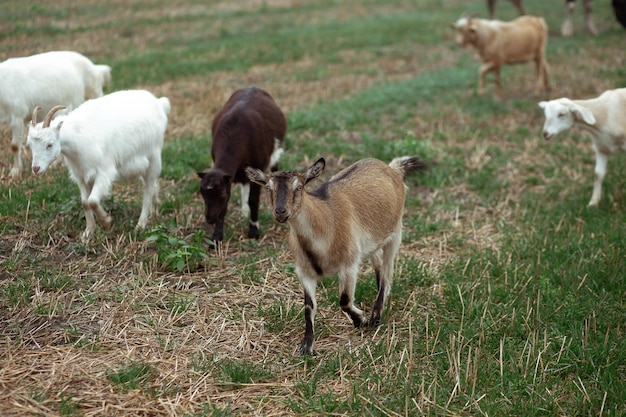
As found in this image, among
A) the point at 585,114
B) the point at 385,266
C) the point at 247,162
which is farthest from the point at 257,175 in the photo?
the point at 585,114

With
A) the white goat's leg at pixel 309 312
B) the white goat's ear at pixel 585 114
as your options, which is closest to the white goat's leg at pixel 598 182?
the white goat's ear at pixel 585 114

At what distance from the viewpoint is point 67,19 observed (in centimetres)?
1246

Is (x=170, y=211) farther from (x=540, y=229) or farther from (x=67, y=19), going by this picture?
(x=67, y=19)

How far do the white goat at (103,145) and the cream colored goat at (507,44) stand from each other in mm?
7957

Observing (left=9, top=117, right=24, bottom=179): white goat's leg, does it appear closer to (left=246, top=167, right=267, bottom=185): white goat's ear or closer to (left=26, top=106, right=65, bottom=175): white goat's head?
(left=26, top=106, right=65, bottom=175): white goat's head

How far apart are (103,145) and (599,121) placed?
5749 mm

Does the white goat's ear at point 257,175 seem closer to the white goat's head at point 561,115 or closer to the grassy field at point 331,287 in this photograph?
the grassy field at point 331,287

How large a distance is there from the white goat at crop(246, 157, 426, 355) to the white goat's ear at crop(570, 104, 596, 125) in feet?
11.0

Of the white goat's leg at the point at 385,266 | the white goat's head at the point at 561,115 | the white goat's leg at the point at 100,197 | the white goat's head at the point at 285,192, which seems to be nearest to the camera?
the white goat's head at the point at 285,192

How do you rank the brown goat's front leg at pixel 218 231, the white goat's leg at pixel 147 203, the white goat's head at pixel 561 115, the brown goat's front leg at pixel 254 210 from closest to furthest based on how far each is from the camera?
1. the brown goat's front leg at pixel 218 231
2. the white goat's leg at pixel 147 203
3. the brown goat's front leg at pixel 254 210
4. the white goat's head at pixel 561 115

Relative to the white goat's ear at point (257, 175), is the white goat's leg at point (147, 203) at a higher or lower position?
lower

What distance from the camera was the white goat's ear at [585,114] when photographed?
26.5 ft

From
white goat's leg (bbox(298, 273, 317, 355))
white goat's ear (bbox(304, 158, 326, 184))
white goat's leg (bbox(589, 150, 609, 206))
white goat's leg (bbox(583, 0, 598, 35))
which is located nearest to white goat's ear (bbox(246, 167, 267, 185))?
white goat's ear (bbox(304, 158, 326, 184))

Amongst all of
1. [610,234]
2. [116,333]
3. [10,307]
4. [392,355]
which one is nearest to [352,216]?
[392,355]
